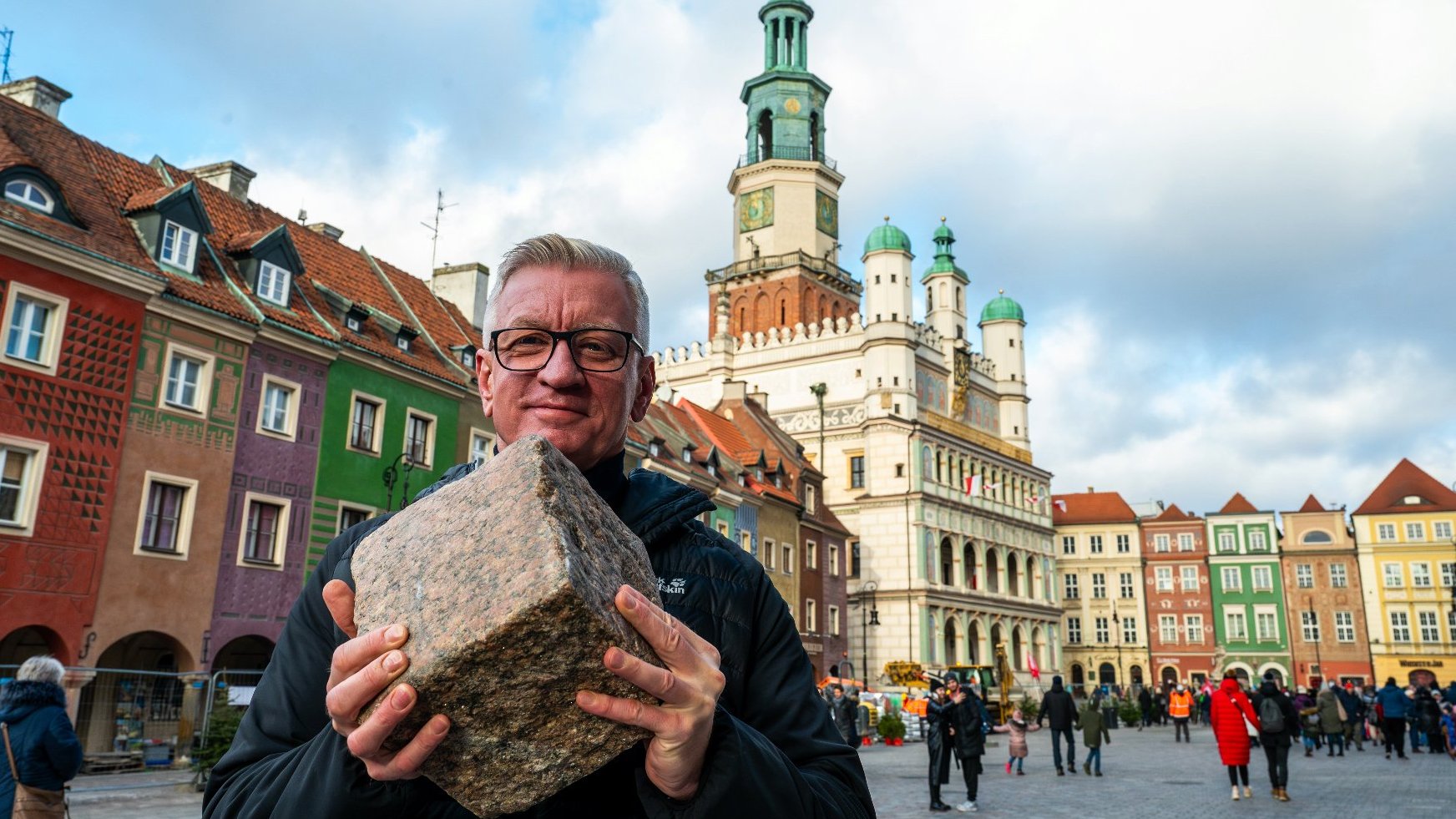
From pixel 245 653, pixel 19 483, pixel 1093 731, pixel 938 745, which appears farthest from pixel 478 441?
pixel 1093 731

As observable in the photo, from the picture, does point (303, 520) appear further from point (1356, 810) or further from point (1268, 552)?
point (1268, 552)

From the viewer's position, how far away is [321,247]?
85.5 feet

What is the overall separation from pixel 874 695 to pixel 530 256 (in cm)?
3658

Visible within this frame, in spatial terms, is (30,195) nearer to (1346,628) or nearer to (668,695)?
(668,695)

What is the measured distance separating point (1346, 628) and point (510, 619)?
84.2m

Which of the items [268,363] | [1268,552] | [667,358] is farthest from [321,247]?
[1268,552]

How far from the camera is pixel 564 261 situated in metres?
2.18

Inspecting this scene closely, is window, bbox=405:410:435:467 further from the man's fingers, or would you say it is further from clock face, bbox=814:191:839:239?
clock face, bbox=814:191:839:239

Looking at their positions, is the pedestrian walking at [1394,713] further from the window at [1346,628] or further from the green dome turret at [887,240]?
the window at [1346,628]

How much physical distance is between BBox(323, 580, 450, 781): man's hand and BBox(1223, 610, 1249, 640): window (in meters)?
84.5

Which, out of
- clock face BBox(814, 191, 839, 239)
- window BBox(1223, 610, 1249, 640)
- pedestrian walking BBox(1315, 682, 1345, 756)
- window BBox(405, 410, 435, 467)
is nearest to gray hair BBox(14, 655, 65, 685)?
window BBox(405, 410, 435, 467)

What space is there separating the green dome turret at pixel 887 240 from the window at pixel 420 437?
38275 mm

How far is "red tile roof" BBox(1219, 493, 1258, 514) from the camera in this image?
77.0 meters

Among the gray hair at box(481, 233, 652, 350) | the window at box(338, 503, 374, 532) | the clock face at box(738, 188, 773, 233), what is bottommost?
the gray hair at box(481, 233, 652, 350)
